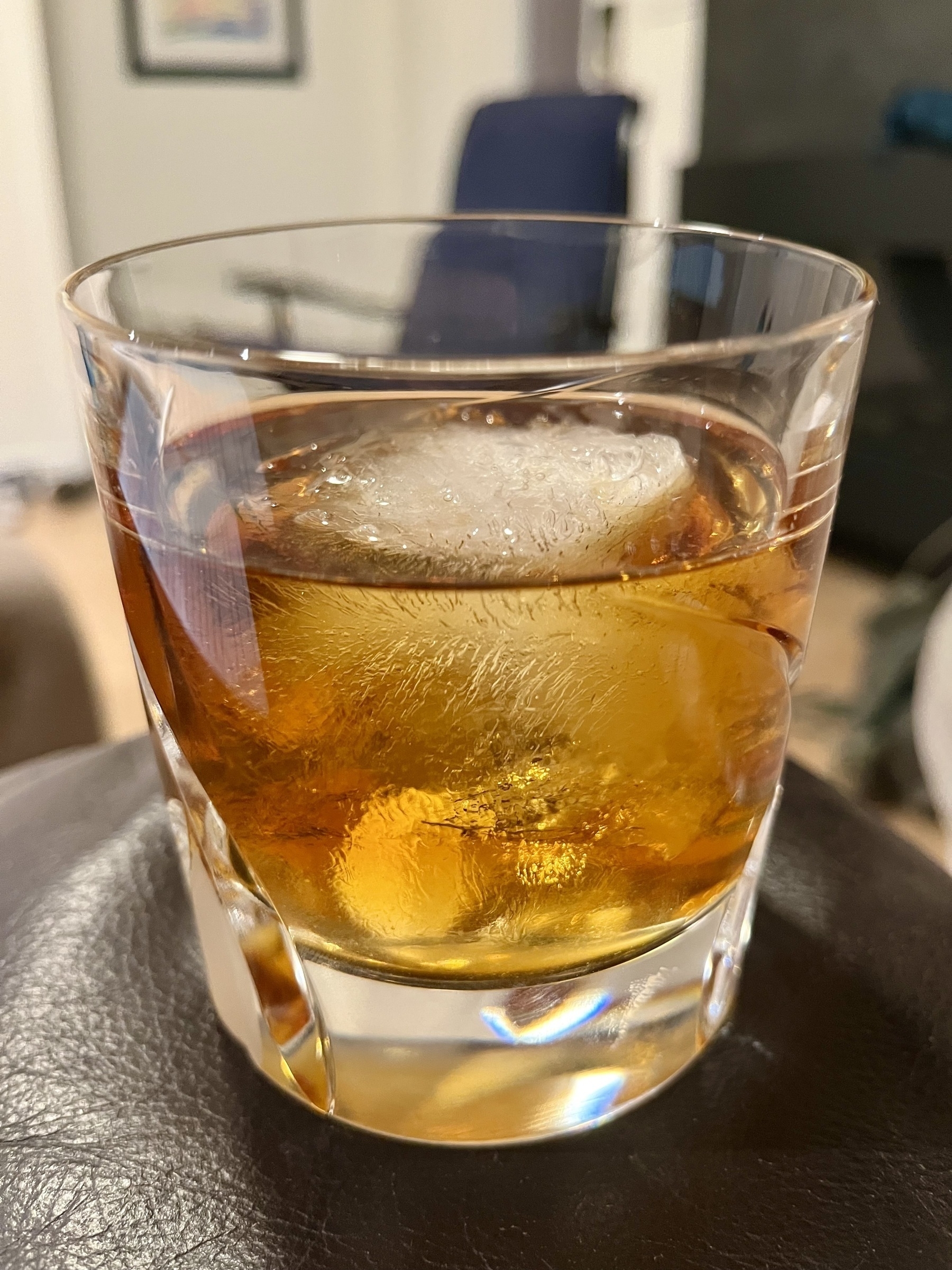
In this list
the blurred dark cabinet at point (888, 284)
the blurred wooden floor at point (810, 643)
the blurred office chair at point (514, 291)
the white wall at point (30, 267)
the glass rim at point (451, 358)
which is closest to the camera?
the glass rim at point (451, 358)

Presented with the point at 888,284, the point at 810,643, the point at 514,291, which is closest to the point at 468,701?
the point at 514,291

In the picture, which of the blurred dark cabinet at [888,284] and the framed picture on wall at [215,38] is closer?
the blurred dark cabinet at [888,284]

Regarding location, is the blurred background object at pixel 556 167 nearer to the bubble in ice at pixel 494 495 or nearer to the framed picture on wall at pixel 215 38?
the framed picture on wall at pixel 215 38

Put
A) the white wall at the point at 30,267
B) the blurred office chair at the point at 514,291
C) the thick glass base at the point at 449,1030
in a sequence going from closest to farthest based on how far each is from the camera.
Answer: the thick glass base at the point at 449,1030, the blurred office chair at the point at 514,291, the white wall at the point at 30,267

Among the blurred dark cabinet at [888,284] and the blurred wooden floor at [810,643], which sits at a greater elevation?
the blurred dark cabinet at [888,284]

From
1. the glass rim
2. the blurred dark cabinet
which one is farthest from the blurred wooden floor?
the glass rim

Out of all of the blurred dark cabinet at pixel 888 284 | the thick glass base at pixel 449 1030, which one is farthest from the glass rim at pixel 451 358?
the blurred dark cabinet at pixel 888 284

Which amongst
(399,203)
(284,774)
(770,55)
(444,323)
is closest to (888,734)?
(444,323)

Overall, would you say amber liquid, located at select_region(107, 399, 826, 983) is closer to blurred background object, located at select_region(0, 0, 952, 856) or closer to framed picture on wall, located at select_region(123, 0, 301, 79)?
blurred background object, located at select_region(0, 0, 952, 856)
